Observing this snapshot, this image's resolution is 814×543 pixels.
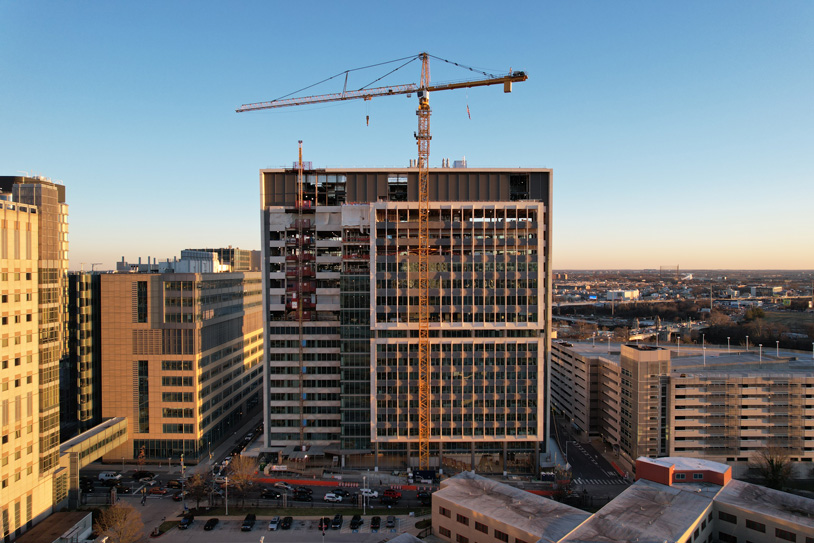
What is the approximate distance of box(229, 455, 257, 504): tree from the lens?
76750mm

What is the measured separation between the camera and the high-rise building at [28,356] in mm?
58469

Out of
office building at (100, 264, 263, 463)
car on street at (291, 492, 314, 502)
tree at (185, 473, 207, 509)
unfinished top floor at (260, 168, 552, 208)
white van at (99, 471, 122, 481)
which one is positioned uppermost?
unfinished top floor at (260, 168, 552, 208)

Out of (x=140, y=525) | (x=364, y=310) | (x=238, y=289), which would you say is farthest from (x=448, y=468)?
(x=238, y=289)

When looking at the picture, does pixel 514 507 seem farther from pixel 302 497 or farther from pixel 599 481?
pixel 599 481

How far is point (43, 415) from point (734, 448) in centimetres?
11217

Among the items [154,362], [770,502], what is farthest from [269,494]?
[770,502]

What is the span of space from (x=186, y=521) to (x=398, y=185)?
216 ft

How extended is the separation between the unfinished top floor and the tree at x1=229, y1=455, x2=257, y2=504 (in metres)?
47.0

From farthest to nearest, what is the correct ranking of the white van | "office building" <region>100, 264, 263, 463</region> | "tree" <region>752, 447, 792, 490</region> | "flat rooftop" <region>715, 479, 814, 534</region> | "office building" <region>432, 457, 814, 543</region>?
1. "office building" <region>100, 264, 263, 463</region>
2. the white van
3. "tree" <region>752, 447, 792, 490</region>
4. "flat rooftop" <region>715, 479, 814, 534</region>
5. "office building" <region>432, 457, 814, 543</region>

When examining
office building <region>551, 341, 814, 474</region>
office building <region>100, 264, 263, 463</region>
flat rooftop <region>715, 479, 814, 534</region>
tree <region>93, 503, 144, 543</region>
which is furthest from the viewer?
office building <region>100, 264, 263, 463</region>

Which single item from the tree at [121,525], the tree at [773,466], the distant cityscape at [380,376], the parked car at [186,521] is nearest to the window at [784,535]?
the distant cityscape at [380,376]

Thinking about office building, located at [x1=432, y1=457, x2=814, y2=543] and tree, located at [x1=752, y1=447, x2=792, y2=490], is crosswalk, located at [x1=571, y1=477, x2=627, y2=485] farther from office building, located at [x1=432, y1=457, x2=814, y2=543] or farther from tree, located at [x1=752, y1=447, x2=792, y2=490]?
tree, located at [x1=752, y1=447, x2=792, y2=490]

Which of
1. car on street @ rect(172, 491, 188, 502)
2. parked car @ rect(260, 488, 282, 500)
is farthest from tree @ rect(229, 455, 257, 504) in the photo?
car on street @ rect(172, 491, 188, 502)

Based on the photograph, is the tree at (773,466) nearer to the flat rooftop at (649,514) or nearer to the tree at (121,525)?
the flat rooftop at (649,514)
